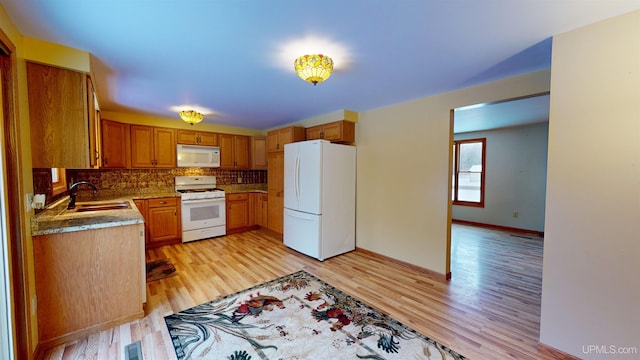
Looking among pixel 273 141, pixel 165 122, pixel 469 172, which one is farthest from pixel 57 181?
pixel 469 172

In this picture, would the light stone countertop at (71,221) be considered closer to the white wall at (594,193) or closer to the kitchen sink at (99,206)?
the kitchen sink at (99,206)

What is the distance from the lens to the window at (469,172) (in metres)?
5.95

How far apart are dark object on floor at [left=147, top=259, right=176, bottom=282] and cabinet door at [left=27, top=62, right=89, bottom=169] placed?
1645 millimetres

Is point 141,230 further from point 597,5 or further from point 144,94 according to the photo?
point 597,5

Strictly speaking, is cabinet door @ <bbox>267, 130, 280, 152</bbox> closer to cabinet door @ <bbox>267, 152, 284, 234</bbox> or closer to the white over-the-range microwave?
cabinet door @ <bbox>267, 152, 284, 234</bbox>

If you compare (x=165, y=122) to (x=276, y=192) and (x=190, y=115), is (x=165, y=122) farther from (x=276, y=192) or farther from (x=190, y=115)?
(x=276, y=192)

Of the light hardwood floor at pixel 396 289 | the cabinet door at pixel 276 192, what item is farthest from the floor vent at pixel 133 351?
the cabinet door at pixel 276 192

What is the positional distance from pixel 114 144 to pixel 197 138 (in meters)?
1.27

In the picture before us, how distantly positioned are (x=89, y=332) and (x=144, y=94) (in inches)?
102

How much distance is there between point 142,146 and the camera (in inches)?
163

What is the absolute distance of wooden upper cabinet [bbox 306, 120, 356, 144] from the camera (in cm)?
374

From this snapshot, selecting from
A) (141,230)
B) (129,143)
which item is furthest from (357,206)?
(129,143)

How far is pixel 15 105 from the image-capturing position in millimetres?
1515

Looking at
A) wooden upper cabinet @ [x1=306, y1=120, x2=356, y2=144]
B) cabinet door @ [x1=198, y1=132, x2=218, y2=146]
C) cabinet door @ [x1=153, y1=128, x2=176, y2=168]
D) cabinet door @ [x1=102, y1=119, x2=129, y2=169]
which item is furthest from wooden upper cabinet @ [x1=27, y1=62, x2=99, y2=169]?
wooden upper cabinet @ [x1=306, y1=120, x2=356, y2=144]
